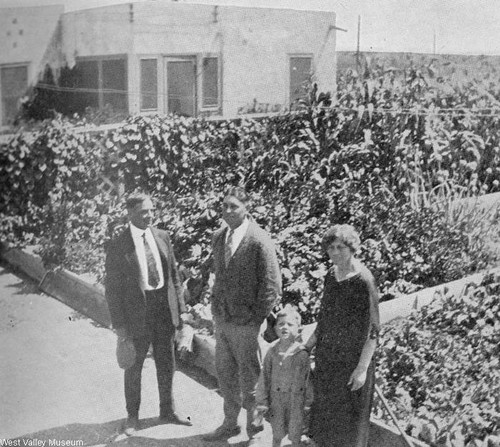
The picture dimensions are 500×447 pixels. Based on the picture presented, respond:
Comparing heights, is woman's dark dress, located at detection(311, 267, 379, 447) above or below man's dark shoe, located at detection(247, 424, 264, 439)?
above

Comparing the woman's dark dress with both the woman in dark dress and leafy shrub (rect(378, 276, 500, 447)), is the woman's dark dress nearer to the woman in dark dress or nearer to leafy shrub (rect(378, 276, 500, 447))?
the woman in dark dress

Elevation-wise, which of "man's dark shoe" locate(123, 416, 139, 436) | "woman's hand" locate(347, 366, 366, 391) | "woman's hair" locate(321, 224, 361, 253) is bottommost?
"man's dark shoe" locate(123, 416, 139, 436)

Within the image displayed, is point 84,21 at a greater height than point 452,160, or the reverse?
point 84,21

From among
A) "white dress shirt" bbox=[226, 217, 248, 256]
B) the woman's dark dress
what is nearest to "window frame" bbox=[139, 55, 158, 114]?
"white dress shirt" bbox=[226, 217, 248, 256]

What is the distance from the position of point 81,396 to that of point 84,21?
2.22 m

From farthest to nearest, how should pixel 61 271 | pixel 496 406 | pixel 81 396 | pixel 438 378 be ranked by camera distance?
pixel 61 271
pixel 81 396
pixel 438 378
pixel 496 406

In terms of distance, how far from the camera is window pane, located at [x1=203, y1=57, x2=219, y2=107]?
175 inches

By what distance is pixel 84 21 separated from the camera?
4.25 metres

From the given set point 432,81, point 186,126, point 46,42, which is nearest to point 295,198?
point 186,126

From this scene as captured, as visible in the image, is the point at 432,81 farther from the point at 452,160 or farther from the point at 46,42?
the point at 46,42

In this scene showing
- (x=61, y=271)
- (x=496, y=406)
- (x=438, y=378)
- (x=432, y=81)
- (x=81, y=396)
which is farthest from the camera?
(x=61, y=271)

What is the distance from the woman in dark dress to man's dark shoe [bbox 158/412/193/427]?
0.82 m

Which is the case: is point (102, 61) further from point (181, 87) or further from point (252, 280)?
point (252, 280)

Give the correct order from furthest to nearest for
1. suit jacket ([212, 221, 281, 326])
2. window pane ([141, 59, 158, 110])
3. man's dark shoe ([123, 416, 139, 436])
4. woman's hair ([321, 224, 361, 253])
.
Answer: window pane ([141, 59, 158, 110])
man's dark shoe ([123, 416, 139, 436])
suit jacket ([212, 221, 281, 326])
woman's hair ([321, 224, 361, 253])
